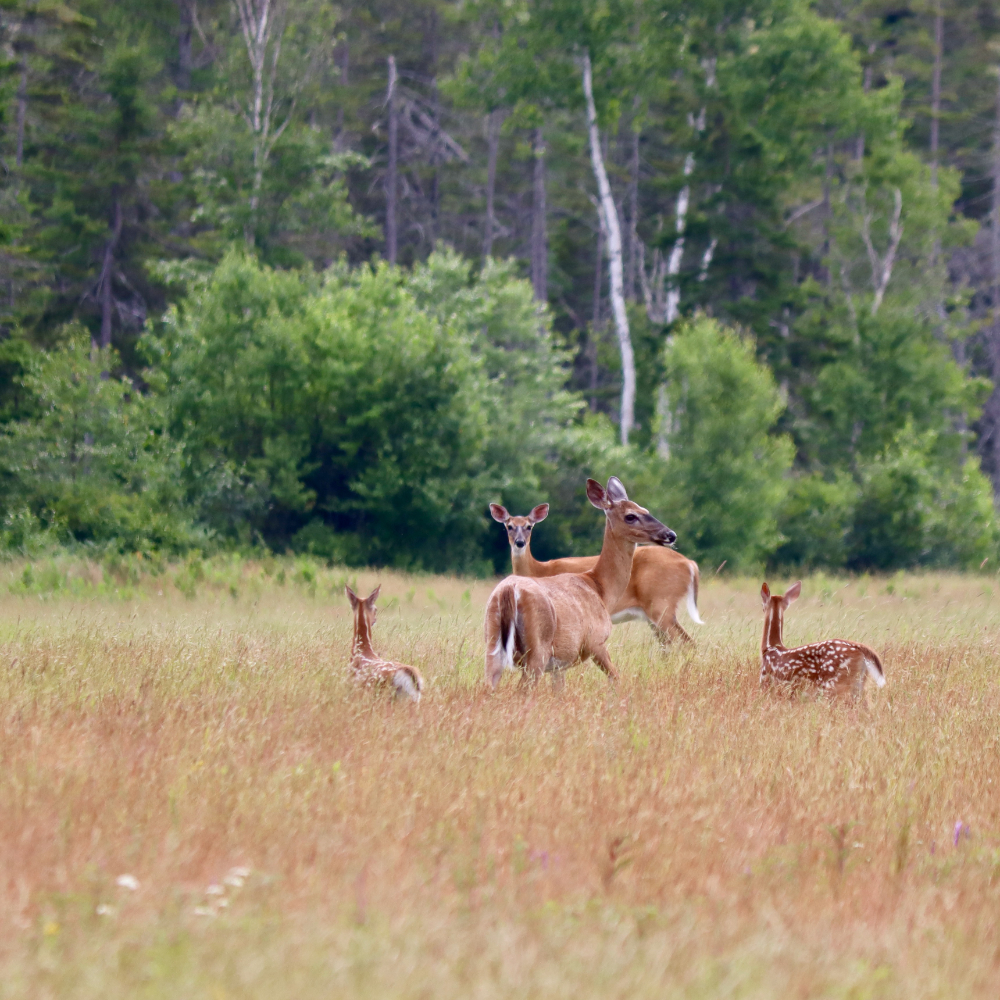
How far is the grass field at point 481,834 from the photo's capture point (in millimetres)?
3219

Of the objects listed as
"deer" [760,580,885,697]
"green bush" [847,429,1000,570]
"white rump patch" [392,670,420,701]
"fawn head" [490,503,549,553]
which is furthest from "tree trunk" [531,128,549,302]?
"white rump patch" [392,670,420,701]

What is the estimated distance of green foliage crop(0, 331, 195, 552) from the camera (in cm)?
1981

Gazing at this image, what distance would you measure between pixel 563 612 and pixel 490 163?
105 ft

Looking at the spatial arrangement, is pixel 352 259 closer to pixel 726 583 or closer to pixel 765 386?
pixel 765 386

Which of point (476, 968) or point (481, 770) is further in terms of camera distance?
point (481, 770)

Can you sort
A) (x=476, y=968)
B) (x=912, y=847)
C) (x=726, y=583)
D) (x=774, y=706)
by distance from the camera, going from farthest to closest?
(x=726, y=583) → (x=774, y=706) → (x=912, y=847) → (x=476, y=968)

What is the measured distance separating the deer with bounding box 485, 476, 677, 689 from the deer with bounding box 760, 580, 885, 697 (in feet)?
3.32

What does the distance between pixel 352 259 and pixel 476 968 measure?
3721 cm

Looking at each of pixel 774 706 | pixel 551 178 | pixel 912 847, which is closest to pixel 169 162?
pixel 551 178

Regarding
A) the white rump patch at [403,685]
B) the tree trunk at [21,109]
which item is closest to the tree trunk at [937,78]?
the tree trunk at [21,109]

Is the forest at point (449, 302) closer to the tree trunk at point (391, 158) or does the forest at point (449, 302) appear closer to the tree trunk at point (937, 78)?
the tree trunk at point (391, 158)

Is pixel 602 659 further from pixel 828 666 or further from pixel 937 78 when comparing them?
pixel 937 78

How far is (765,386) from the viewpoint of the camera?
24797mm

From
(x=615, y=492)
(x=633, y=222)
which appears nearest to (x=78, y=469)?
(x=615, y=492)
